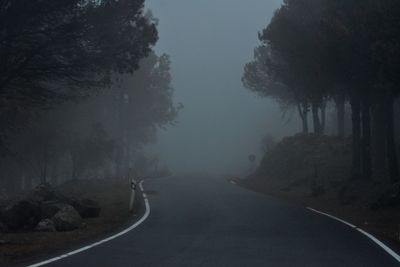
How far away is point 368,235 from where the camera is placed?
49.4ft

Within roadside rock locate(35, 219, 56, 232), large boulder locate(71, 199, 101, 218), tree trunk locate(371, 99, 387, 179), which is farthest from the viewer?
Answer: tree trunk locate(371, 99, 387, 179)

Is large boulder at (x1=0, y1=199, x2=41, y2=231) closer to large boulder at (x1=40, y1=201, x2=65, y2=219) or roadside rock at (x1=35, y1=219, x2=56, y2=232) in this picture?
large boulder at (x1=40, y1=201, x2=65, y2=219)

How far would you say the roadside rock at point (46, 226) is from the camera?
51.3ft

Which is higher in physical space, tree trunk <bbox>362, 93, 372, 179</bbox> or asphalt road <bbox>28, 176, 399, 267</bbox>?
tree trunk <bbox>362, 93, 372, 179</bbox>

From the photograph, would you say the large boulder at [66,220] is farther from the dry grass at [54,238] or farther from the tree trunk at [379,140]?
the tree trunk at [379,140]

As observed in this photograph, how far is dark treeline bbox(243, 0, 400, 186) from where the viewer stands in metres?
21.6

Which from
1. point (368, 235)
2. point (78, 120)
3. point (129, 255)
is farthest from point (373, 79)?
point (78, 120)

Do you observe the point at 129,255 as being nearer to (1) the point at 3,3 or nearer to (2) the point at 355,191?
(1) the point at 3,3

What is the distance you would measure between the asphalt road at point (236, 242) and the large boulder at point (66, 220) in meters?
1.66

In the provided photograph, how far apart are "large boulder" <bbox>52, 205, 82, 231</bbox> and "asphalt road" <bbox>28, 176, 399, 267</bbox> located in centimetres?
166

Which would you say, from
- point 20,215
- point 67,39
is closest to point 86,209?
point 20,215

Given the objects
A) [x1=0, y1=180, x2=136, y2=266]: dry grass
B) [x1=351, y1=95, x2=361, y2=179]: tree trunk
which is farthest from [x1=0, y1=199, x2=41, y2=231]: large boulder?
[x1=351, y1=95, x2=361, y2=179]: tree trunk

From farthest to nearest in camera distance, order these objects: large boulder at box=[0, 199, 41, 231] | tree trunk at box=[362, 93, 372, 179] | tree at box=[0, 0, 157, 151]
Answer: tree trunk at box=[362, 93, 372, 179]
tree at box=[0, 0, 157, 151]
large boulder at box=[0, 199, 41, 231]

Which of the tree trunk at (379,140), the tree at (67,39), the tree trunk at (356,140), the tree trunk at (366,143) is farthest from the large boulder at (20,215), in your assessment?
the tree trunk at (379,140)
